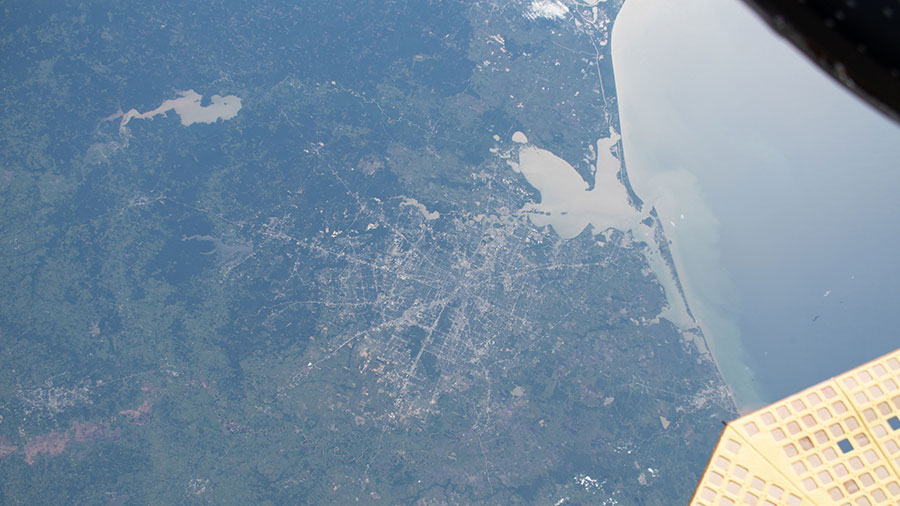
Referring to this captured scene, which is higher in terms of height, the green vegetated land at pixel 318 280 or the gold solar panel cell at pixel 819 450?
the gold solar panel cell at pixel 819 450

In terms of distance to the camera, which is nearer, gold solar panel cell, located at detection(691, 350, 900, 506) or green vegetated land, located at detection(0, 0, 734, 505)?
gold solar panel cell, located at detection(691, 350, 900, 506)

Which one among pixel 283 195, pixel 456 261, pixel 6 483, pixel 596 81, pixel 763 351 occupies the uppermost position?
pixel 596 81

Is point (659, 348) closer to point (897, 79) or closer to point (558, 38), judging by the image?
point (558, 38)

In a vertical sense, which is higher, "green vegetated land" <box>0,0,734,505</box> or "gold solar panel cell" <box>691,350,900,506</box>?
"gold solar panel cell" <box>691,350,900,506</box>

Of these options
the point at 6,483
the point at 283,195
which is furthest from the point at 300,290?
the point at 6,483

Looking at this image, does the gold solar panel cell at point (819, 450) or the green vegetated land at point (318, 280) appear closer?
the gold solar panel cell at point (819, 450)
